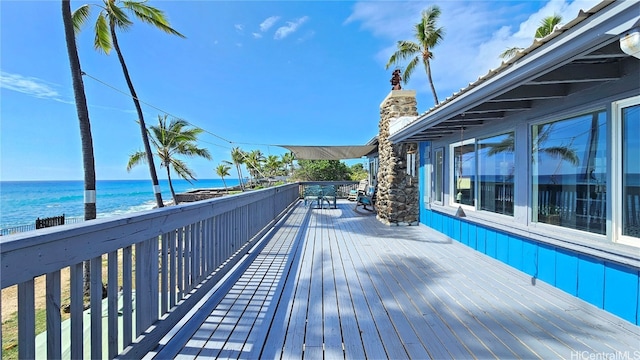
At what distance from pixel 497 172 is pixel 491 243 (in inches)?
38.1

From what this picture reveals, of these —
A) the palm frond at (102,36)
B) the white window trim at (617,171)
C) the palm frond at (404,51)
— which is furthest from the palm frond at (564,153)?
the palm frond at (404,51)

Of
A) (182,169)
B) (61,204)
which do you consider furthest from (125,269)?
(61,204)

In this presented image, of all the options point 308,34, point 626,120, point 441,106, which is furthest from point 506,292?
point 308,34

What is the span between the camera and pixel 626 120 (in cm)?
220

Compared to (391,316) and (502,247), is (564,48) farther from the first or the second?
(502,247)

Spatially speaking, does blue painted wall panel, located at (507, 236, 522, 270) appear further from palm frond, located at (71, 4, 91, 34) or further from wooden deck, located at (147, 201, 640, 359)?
palm frond, located at (71, 4, 91, 34)

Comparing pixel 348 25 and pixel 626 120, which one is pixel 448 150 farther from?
pixel 348 25

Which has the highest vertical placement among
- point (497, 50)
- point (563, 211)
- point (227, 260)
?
point (497, 50)

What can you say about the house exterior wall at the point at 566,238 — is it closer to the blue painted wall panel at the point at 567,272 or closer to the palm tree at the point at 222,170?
the blue painted wall panel at the point at 567,272

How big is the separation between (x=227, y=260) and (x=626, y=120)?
12.7ft

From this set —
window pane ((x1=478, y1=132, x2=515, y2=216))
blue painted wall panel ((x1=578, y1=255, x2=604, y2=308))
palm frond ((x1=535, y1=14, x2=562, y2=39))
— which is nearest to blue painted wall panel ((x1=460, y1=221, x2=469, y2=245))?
window pane ((x1=478, y1=132, x2=515, y2=216))

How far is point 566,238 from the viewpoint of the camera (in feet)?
8.66

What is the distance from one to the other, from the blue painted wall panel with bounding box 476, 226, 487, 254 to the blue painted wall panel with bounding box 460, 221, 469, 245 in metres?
0.29

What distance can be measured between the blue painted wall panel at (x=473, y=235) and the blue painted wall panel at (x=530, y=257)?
97 cm
